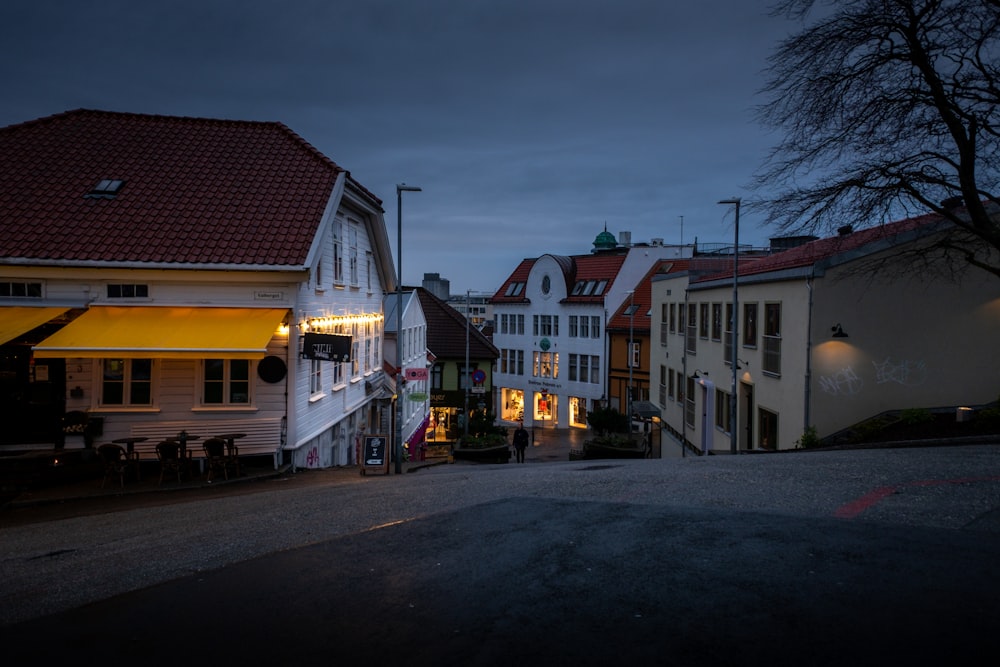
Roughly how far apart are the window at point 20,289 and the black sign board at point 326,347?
5.42 metres

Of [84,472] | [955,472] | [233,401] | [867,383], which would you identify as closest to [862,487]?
[955,472]

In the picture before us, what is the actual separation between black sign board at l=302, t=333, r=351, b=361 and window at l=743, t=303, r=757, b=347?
13384mm

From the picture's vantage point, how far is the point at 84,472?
577 inches

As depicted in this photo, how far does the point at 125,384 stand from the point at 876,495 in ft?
45.5

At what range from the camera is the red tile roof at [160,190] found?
15203 mm

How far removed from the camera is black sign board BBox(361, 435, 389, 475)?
1796cm

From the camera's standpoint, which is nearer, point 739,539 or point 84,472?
point 739,539

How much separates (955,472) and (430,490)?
816 centimetres

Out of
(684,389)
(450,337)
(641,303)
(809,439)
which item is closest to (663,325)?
(684,389)

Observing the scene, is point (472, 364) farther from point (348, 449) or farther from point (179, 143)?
point (179, 143)

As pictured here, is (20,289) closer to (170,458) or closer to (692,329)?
(170,458)

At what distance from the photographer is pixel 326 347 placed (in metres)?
15.8

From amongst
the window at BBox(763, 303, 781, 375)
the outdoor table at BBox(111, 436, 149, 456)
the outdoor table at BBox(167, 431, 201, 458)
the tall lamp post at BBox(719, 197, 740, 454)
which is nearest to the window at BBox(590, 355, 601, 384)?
the tall lamp post at BBox(719, 197, 740, 454)

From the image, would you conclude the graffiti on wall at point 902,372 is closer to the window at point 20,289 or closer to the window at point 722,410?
the window at point 722,410
